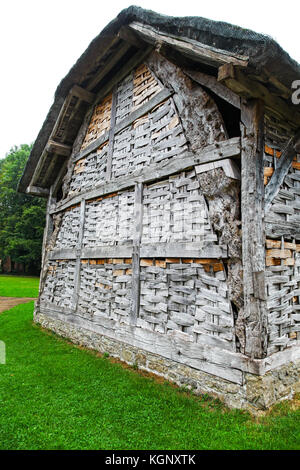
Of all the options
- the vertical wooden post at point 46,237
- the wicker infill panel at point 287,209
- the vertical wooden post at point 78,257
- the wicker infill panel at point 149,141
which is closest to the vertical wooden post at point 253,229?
the wicker infill panel at point 287,209

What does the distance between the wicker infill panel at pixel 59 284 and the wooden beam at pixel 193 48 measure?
17.2 ft

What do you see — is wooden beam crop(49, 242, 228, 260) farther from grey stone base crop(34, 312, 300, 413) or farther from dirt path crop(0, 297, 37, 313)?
dirt path crop(0, 297, 37, 313)

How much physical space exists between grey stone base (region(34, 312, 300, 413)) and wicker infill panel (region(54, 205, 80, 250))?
3223 mm

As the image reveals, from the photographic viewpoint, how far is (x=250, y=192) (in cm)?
363

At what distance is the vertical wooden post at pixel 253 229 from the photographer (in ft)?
11.4

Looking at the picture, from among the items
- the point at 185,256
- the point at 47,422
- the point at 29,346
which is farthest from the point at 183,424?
the point at 29,346

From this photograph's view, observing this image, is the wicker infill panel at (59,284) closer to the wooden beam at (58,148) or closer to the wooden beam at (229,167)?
the wooden beam at (58,148)

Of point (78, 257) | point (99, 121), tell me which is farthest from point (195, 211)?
point (99, 121)

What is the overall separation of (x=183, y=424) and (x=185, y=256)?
2.15m

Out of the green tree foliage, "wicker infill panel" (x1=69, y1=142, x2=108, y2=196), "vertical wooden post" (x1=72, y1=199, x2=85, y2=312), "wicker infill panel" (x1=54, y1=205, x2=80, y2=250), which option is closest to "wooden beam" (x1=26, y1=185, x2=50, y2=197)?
"wicker infill panel" (x1=54, y1=205, x2=80, y2=250)

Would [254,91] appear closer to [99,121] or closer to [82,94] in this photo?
[99,121]

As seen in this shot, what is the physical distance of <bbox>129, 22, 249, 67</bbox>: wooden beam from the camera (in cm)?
326

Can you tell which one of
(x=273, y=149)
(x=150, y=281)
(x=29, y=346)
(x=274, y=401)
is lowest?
(x=29, y=346)

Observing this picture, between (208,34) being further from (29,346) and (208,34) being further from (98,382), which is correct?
(29,346)
